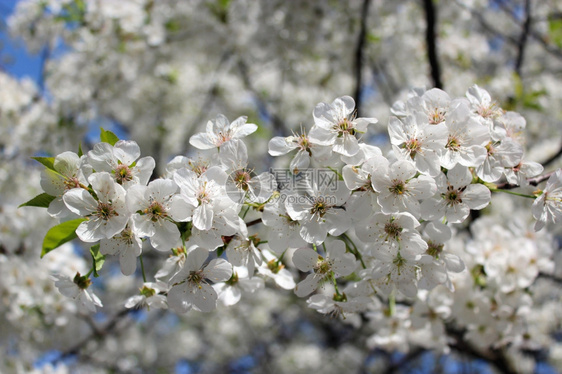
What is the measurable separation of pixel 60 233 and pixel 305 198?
897 mm

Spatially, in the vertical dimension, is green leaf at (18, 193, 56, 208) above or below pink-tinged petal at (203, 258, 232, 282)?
above

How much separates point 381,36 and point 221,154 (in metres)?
4.86

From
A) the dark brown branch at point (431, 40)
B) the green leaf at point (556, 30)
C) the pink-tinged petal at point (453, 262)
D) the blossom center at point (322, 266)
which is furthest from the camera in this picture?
the green leaf at point (556, 30)

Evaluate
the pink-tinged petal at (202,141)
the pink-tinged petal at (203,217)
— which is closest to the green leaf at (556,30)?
the pink-tinged petal at (202,141)

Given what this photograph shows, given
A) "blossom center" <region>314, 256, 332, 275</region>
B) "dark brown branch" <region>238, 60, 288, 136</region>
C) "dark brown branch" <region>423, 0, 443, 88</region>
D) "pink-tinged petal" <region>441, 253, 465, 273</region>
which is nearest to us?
"blossom center" <region>314, 256, 332, 275</region>

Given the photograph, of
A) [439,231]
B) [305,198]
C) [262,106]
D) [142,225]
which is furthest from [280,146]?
[262,106]

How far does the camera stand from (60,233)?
152cm

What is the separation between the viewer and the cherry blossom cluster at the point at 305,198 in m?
1.36

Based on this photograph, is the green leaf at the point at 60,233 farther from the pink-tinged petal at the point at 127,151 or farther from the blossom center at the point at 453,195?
the blossom center at the point at 453,195

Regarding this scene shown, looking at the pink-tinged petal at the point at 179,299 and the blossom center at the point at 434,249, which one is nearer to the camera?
the pink-tinged petal at the point at 179,299

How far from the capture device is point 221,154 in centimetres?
146

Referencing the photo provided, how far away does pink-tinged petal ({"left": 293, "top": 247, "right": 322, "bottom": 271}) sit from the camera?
1.51 m

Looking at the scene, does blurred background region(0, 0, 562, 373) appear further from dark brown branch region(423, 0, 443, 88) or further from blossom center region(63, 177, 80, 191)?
blossom center region(63, 177, 80, 191)

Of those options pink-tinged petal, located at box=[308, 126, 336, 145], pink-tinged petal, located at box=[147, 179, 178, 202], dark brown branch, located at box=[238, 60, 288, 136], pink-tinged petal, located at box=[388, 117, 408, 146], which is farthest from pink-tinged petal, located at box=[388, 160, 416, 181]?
dark brown branch, located at box=[238, 60, 288, 136]
